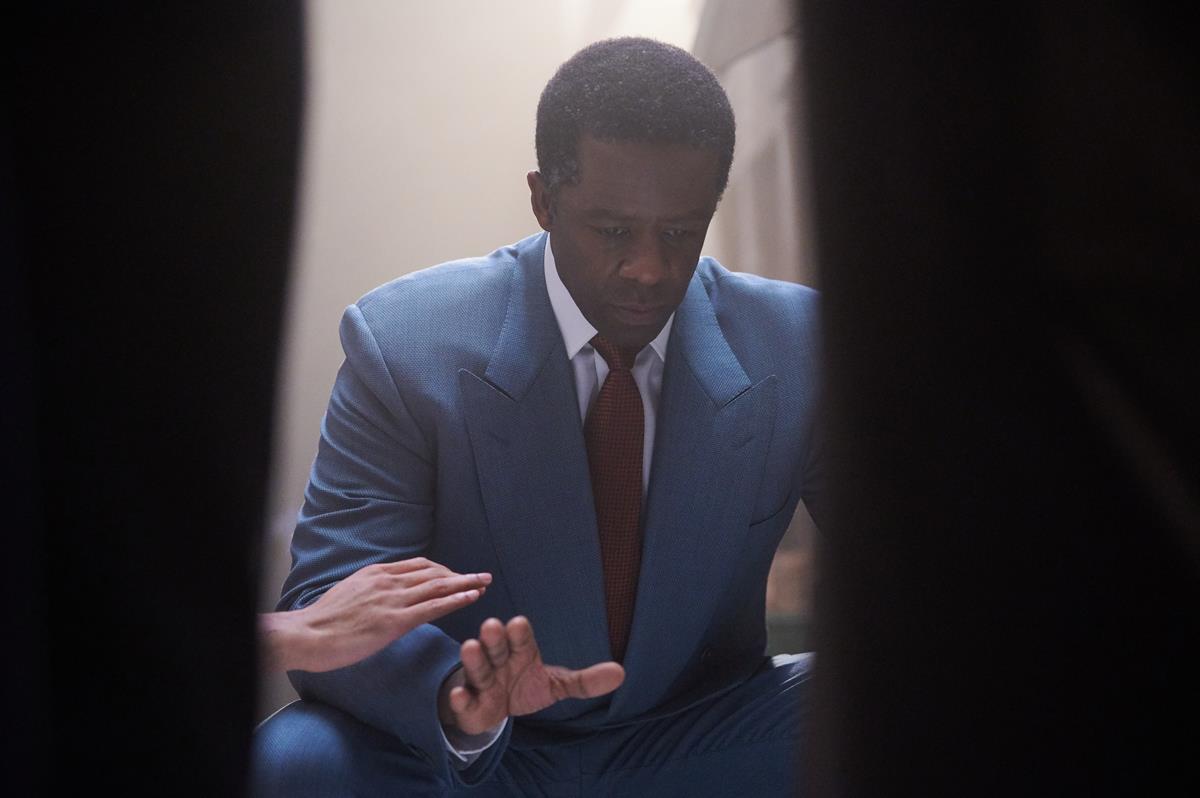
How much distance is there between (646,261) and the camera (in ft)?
3.70

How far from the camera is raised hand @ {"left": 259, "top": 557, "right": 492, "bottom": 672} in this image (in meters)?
1.11

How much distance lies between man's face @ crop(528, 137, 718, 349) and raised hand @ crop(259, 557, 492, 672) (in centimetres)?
29

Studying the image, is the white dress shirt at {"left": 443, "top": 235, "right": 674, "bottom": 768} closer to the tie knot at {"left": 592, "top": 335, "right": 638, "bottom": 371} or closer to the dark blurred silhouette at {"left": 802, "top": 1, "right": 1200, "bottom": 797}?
the tie knot at {"left": 592, "top": 335, "right": 638, "bottom": 371}

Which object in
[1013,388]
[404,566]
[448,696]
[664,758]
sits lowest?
[664,758]

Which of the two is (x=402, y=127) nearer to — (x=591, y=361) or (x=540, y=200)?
(x=540, y=200)

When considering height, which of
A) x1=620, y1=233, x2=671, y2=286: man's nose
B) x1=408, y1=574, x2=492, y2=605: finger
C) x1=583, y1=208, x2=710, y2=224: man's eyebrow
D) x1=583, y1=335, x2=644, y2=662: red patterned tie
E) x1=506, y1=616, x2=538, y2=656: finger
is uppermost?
x1=583, y1=208, x2=710, y2=224: man's eyebrow

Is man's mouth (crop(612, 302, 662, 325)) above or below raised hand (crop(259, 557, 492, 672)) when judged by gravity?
above

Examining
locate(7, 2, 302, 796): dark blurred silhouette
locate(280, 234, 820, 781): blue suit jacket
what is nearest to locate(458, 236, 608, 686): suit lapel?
locate(280, 234, 820, 781): blue suit jacket

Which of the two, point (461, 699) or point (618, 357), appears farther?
point (618, 357)

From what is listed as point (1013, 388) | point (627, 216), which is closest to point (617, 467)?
point (627, 216)

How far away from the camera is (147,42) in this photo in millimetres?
1063

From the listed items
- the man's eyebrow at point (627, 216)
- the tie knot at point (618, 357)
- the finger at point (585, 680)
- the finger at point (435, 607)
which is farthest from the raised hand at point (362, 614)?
the man's eyebrow at point (627, 216)

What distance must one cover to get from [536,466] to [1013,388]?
0.45 m

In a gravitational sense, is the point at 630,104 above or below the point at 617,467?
above
